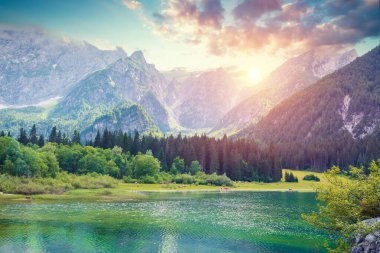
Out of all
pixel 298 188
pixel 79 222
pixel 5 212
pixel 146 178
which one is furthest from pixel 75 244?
pixel 298 188

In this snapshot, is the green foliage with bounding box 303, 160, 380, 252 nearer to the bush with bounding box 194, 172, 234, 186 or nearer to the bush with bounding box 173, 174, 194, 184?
the bush with bounding box 173, 174, 194, 184

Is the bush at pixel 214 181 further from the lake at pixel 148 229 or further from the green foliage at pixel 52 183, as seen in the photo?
the lake at pixel 148 229

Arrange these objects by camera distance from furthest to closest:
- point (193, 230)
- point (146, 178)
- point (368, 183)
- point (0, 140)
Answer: point (146, 178), point (0, 140), point (193, 230), point (368, 183)

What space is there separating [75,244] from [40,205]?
42.4 meters

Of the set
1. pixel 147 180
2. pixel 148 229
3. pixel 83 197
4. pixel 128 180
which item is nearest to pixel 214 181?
pixel 147 180

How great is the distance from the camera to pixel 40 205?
312ft

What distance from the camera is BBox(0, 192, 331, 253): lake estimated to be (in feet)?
194

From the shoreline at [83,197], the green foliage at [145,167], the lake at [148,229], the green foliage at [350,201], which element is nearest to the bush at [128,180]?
the green foliage at [145,167]

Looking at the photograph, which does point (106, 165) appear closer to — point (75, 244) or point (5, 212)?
point (5, 212)

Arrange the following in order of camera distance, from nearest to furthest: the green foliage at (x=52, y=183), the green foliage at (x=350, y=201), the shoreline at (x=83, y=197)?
the green foliage at (x=350, y=201), the shoreline at (x=83, y=197), the green foliage at (x=52, y=183)

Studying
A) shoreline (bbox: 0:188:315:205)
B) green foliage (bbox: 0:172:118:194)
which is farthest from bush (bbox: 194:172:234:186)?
green foliage (bbox: 0:172:118:194)

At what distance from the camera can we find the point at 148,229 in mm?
72000

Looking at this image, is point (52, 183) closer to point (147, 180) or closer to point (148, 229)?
point (147, 180)

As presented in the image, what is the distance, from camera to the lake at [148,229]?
59000mm
